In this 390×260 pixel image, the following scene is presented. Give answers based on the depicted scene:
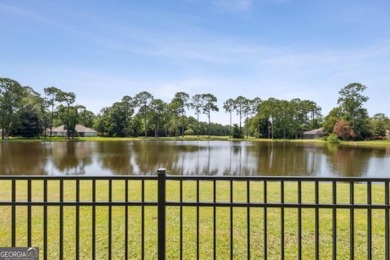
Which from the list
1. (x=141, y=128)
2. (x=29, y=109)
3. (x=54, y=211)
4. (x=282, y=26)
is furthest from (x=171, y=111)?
(x=54, y=211)

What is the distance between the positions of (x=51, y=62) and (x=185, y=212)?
20369 mm

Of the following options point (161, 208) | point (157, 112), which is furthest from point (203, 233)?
point (157, 112)

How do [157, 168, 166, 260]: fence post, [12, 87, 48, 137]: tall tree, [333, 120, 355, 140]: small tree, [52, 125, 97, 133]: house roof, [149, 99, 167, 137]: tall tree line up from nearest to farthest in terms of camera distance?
[157, 168, 166, 260]: fence post
[12, 87, 48, 137]: tall tree
[333, 120, 355, 140]: small tree
[149, 99, 167, 137]: tall tree
[52, 125, 97, 133]: house roof

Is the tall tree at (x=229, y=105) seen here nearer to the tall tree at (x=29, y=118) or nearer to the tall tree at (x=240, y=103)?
the tall tree at (x=240, y=103)

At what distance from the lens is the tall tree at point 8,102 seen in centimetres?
4688

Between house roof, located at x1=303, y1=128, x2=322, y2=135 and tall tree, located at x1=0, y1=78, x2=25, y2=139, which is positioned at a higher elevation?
tall tree, located at x1=0, y1=78, x2=25, y2=139

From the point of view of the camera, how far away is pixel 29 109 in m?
51.9

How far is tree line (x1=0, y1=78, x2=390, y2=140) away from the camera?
50.9 m

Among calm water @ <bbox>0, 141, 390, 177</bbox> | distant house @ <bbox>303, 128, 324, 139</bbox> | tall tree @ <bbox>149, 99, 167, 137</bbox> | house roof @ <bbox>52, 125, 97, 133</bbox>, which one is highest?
tall tree @ <bbox>149, 99, 167, 137</bbox>

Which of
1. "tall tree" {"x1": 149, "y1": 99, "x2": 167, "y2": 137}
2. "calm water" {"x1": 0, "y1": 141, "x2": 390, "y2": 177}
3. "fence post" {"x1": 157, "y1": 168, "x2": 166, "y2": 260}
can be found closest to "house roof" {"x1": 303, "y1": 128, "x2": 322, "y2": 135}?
"tall tree" {"x1": 149, "y1": 99, "x2": 167, "y2": 137}

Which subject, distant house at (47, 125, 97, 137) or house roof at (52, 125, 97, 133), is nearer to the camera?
distant house at (47, 125, 97, 137)

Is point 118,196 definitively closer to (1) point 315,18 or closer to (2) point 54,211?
(2) point 54,211

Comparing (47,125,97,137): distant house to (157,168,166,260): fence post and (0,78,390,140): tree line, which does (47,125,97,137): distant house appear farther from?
(157,168,166,260): fence post

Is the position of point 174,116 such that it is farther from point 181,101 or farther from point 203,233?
point 203,233
